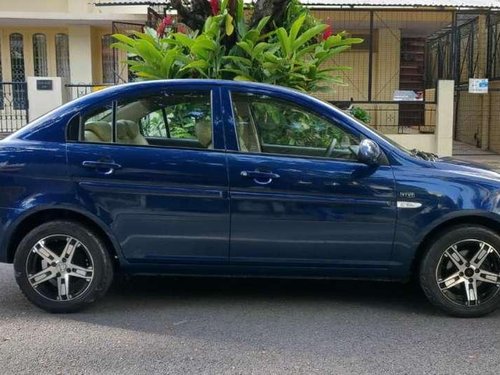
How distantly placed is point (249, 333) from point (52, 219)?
5.55ft

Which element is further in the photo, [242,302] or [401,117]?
[401,117]

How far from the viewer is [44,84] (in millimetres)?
14945

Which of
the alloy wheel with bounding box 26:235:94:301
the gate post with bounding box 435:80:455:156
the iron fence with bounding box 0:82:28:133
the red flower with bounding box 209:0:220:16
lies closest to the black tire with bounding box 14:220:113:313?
the alloy wheel with bounding box 26:235:94:301

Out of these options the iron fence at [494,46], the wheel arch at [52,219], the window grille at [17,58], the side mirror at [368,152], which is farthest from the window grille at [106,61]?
the side mirror at [368,152]

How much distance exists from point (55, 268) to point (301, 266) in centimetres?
182

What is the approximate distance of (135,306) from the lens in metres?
4.84

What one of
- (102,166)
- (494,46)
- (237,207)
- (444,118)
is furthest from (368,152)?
(494,46)

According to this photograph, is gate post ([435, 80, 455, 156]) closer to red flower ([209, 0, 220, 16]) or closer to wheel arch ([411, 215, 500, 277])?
red flower ([209, 0, 220, 16])

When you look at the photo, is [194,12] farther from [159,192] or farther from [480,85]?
[480,85]

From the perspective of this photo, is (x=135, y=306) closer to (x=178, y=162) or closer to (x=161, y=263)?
(x=161, y=263)

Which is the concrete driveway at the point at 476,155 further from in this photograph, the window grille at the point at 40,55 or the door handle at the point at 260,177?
the window grille at the point at 40,55

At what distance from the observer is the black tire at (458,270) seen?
4.42m

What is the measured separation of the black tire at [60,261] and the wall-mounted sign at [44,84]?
11.3 metres

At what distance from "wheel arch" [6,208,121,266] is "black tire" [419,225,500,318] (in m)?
2.29
